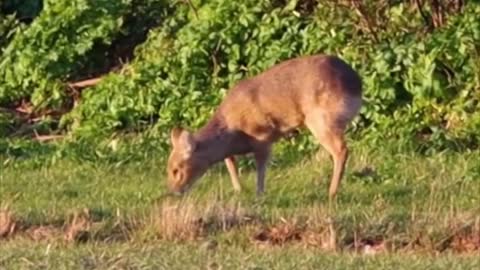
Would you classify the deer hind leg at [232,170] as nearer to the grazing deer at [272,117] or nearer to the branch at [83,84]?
the grazing deer at [272,117]

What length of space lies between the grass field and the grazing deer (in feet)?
0.78

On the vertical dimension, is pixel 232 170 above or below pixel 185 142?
below

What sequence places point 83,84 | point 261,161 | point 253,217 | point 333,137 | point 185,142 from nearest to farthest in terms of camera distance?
point 253,217 → point 333,137 → point 261,161 → point 185,142 → point 83,84

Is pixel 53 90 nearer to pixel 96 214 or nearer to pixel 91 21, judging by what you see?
pixel 91 21

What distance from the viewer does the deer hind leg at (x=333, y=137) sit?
13656mm

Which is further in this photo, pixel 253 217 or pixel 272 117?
pixel 272 117

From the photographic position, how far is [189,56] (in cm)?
1739

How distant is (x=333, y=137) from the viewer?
542 inches

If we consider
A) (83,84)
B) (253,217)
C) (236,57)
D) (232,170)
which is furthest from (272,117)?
(83,84)

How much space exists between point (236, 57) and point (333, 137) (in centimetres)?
370

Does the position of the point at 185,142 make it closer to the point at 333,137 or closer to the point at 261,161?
the point at 261,161

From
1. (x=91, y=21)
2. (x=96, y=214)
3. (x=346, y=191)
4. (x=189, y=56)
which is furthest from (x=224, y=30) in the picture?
(x=96, y=214)

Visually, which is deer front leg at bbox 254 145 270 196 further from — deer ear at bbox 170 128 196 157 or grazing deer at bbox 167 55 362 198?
deer ear at bbox 170 128 196 157

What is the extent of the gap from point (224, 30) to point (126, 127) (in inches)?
56.0
